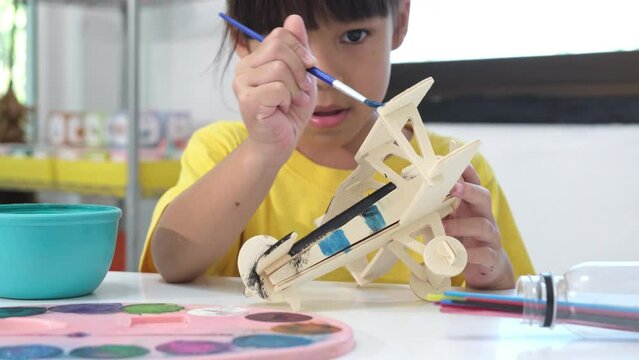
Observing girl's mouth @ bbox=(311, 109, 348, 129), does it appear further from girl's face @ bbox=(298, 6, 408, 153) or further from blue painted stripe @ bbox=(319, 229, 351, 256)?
blue painted stripe @ bbox=(319, 229, 351, 256)

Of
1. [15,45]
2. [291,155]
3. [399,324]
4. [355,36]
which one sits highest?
[15,45]

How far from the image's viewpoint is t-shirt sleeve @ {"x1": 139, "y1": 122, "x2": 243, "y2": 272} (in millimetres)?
750

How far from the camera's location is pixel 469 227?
58 centimetres

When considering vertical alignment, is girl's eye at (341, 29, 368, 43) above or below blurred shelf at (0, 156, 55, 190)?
above

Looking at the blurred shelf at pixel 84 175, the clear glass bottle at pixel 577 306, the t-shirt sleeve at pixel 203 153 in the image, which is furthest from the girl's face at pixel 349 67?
the blurred shelf at pixel 84 175

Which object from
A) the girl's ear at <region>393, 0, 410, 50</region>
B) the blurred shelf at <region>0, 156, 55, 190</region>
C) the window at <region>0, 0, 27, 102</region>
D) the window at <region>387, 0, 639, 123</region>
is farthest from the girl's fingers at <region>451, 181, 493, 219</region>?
the window at <region>0, 0, 27, 102</region>

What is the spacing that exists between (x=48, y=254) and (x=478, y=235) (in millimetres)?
322

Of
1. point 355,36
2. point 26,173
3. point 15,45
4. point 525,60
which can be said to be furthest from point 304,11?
point 15,45

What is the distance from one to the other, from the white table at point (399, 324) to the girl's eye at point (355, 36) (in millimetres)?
273

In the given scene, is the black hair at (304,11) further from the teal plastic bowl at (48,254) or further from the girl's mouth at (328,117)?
the teal plastic bowl at (48,254)

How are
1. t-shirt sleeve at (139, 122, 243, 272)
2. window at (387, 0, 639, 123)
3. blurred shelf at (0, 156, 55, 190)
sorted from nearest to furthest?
t-shirt sleeve at (139, 122, 243, 272) → window at (387, 0, 639, 123) → blurred shelf at (0, 156, 55, 190)

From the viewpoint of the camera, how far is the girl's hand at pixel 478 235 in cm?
58

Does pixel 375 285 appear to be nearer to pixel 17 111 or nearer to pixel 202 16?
pixel 202 16

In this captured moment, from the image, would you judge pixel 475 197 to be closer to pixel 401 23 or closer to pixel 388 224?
pixel 388 224
